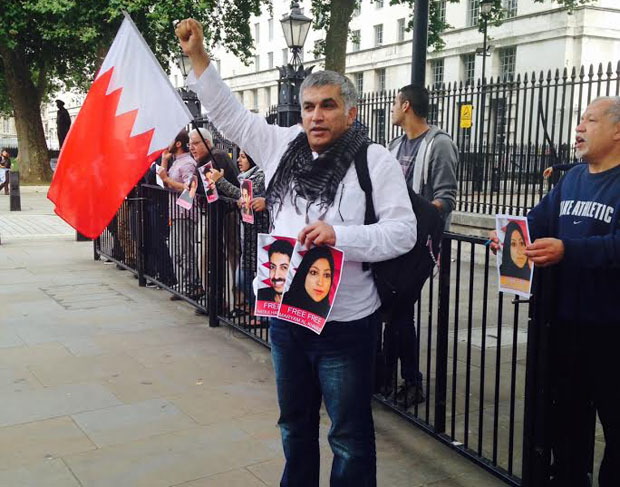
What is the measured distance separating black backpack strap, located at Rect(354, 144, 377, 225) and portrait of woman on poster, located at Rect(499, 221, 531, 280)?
72 centimetres

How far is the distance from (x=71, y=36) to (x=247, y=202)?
865 inches

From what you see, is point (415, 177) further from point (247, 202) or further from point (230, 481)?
point (230, 481)

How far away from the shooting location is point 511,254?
10.1ft

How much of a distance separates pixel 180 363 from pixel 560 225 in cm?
335

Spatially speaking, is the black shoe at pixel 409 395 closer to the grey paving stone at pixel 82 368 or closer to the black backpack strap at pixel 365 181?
the black backpack strap at pixel 365 181

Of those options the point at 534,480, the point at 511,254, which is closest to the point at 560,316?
the point at 511,254

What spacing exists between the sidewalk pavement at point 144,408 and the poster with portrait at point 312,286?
1235mm

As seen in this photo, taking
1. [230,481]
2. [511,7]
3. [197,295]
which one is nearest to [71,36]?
[197,295]

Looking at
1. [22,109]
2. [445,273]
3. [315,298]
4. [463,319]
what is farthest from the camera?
[22,109]

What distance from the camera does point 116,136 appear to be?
4238 millimetres

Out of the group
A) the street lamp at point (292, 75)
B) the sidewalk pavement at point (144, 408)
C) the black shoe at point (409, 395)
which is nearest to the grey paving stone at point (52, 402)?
the sidewalk pavement at point (144, 408)

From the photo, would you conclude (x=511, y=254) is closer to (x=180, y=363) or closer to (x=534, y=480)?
(x=534, y=480)

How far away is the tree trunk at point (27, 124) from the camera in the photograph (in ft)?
92.2

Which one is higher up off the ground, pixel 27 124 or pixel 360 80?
pixel 360 80
